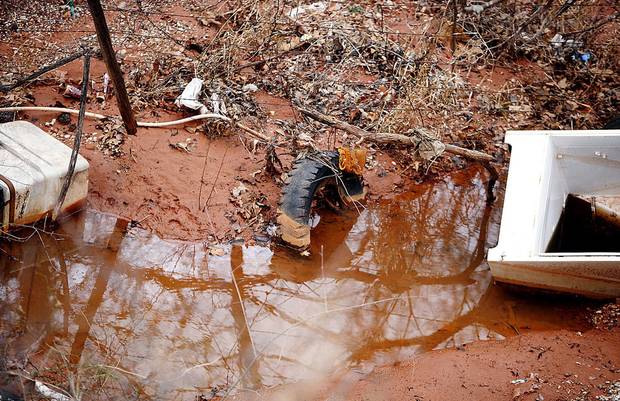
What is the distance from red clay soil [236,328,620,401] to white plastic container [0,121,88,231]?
2215 millimetres

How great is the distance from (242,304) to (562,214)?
9.60 ft

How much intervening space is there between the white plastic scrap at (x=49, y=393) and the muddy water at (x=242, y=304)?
0.46 feet

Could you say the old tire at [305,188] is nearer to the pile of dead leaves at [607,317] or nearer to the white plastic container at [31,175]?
the white plastic container at [31,175]

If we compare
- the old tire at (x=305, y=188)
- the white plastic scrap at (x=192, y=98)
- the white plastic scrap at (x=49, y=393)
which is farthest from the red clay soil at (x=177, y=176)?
the white plastic scrap at (x=49, y=393)

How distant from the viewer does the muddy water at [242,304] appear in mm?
4219

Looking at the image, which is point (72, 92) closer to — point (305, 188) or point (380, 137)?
point (305, 188)

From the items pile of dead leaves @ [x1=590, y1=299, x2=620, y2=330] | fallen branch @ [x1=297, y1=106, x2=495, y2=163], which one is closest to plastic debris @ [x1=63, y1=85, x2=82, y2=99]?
fallen branch @ [x1=297, y1=106, x2=495, y2=163]

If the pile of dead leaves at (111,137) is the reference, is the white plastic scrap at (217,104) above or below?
above

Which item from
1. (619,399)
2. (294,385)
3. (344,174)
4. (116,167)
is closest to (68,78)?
(116,167)

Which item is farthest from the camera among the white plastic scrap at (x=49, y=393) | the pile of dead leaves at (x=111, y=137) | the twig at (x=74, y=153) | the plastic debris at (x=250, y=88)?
the plastic debris at (x=250, y=88)

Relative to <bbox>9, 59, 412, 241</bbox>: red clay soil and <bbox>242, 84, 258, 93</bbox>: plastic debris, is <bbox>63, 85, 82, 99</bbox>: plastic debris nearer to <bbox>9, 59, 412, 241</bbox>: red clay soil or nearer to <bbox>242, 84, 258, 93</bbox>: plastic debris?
<bbox>9, 59, 412, 241</bbox>: red clay soil

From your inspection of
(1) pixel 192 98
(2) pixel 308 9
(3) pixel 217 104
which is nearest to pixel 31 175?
(1) pixel 192 98

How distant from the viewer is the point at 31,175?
4684 millimetres

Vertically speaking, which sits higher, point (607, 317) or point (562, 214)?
point (562, 214)
